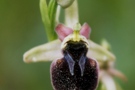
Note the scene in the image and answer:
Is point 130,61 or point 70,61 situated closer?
point 70,61

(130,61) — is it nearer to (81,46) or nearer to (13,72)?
(13,72)

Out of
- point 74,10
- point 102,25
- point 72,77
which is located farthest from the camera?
point 102,25

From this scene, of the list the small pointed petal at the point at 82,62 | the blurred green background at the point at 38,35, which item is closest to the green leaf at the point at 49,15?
the small pointed petal at the point at 82,62

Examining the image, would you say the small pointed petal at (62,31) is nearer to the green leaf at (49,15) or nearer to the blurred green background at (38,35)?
the green leaf at (49,15)

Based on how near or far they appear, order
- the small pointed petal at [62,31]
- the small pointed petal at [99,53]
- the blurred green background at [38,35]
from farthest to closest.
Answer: the blurred green background at [38,35], the small pointed petal at [99,53], the small pointed petal at [62,31]

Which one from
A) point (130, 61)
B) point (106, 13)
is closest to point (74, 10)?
point (130, 61)

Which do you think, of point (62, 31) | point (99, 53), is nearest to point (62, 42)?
point (62, 31)
